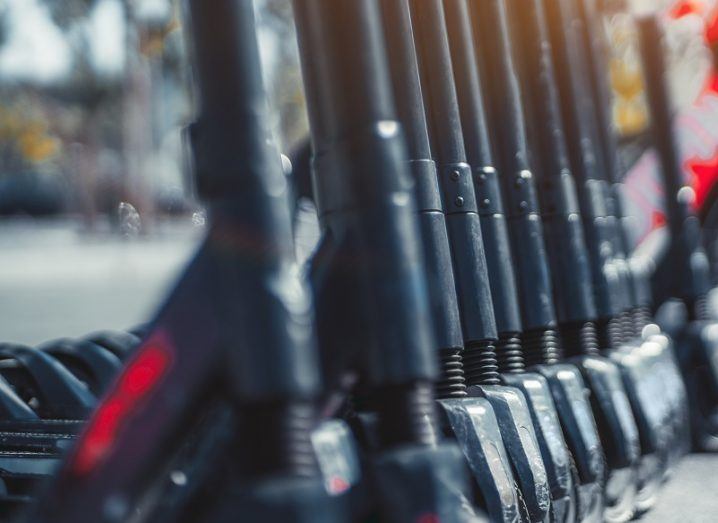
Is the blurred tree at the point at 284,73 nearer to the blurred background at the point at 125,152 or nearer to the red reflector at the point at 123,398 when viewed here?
the blurred background at the point at 125,152

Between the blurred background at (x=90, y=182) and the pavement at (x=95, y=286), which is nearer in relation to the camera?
the pavement at (x=95, y=286)

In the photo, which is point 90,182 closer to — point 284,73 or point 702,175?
point 284,73

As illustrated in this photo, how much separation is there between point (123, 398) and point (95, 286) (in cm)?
890

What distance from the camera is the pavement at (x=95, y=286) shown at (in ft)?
6.38

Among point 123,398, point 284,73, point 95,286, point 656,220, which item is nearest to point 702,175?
point 656,220

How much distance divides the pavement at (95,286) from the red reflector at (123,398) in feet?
0.13

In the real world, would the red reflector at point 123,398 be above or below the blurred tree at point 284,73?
below

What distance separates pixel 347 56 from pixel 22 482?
82cm

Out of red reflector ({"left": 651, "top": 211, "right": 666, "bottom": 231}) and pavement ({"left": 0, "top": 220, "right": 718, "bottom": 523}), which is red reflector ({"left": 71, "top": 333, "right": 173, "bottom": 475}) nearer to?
pavement ({"left": 0, "top": 220, "right": 718, "bottom": 523})

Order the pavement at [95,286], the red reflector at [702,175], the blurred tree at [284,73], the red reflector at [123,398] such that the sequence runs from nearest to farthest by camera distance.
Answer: the red reflector at [123,398] → the pavement at [95,286] → the red reflector at [702,175] → the blurred tree at [284,73]

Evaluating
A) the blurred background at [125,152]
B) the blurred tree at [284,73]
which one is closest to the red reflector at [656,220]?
the blurred background at [125,152]

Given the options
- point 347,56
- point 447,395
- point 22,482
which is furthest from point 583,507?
point 347,56

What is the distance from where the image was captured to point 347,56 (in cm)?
81

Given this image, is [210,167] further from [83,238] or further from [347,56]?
[83,238]
